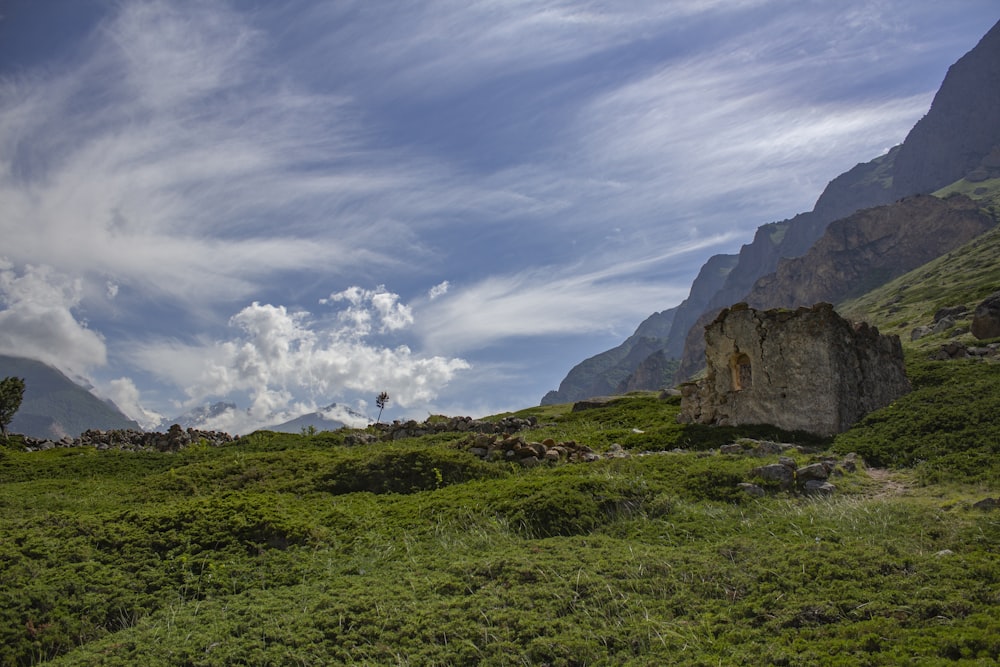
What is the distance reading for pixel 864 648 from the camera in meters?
6.43

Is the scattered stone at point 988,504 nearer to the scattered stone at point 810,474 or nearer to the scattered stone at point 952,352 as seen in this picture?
the scattered stone at point 810,474

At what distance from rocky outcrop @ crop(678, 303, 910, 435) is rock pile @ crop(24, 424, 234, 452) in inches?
1219

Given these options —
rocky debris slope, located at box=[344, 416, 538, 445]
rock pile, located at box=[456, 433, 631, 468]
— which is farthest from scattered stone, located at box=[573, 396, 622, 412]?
rock pile, located at box=[456, 433, 631, 468]

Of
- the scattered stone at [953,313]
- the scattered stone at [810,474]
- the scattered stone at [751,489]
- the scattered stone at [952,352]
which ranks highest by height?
the scattered stone at [953,313]

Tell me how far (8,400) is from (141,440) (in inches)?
616

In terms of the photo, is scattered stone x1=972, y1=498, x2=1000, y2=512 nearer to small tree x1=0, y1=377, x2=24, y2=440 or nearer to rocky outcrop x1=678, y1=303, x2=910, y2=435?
rocky outcrop x1=678, y1=303, x2=910, y2=435

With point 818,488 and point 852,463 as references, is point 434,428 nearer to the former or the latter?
point 852,463

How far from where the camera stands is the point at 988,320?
159 feet

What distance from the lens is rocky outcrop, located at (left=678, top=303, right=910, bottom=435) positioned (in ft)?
79.4

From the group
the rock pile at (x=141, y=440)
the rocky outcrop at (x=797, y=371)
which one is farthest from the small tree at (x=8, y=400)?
the rocky outcrop at (x=797, y=371)

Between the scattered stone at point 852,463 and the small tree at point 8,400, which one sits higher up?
the small tree at point 8,400

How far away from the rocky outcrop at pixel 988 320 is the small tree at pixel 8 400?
78137 mm

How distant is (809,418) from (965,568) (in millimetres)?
17243

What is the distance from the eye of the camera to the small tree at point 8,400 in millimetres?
47906
